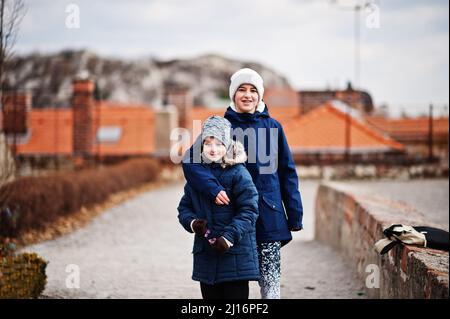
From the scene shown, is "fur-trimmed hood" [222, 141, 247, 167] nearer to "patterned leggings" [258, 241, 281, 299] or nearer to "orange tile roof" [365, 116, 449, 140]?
"patterned leggings" [258, 241, 281, 299]

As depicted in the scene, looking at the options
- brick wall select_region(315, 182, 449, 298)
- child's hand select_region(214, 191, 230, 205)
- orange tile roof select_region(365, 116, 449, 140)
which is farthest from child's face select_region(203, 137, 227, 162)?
orange tile roof select_region(365, 116, 449, 140)

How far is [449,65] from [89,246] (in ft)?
16.6

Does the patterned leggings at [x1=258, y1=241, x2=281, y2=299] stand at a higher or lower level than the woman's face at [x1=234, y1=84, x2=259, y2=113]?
lower

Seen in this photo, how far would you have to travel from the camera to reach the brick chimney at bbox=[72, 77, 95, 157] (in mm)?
22438

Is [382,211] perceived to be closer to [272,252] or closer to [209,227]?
[272,252]

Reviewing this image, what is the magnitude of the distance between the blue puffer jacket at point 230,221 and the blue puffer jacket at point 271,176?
0.23 meters

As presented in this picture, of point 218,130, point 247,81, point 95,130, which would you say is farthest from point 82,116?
point 218,130

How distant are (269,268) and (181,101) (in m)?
22.4

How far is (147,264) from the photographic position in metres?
7.35

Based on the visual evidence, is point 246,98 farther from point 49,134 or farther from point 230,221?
point 49,134

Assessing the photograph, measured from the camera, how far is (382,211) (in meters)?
5.49

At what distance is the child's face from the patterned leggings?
61 centimetres

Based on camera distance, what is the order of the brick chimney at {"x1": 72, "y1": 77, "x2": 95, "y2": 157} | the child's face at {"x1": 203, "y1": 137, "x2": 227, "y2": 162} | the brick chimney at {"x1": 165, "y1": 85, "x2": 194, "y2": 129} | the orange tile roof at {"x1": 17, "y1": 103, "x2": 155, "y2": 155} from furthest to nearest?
the brick chimney at {"x1": 165, "y1": 85, "x2": 194, "y2": 129}, the orange tile roof at {"x1": 17, "y1": 103, "x2": 155, "y2": 155}, the brick chimney at {"x1": 72, "y1": 77, "x2": 95, "y2": 157}, the child's face at {"x1": 203, "y1": 137, "x2": 227, "y2": 162}

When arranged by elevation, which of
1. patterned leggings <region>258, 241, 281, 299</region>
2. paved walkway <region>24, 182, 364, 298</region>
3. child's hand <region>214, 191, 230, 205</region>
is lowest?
paved walkway <region>24, 182, 364, 298</region>
